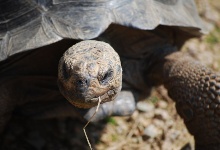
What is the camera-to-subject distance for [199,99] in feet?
9.40

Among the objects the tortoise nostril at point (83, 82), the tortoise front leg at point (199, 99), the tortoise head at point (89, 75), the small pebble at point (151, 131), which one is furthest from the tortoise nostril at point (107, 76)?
the small pebble at point (151, 131)

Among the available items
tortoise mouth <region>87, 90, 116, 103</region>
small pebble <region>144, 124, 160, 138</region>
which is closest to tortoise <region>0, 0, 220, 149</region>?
tortoise mouth <region>87, 90, 116, 103</region>

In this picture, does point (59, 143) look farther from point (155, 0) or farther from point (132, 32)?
point (155, 0)

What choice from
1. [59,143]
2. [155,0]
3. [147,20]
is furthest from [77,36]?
[59,143]

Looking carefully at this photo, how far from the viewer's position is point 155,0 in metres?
3.13

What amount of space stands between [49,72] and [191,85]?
3.29 feet

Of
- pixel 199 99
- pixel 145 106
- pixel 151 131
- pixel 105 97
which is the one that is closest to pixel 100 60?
pixel 105 97

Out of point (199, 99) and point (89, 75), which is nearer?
point (89, 75)

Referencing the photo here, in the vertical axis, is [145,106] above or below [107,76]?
below

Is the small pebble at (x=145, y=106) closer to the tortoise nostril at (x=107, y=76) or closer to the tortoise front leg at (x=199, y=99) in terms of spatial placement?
the tortoise front leg at (x=199, y=99)

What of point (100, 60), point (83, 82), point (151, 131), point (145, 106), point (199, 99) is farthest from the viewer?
point (145, 106)

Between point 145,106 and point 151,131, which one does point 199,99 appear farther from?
point 145,106

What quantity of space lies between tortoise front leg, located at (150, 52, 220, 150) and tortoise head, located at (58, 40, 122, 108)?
2.04 feet

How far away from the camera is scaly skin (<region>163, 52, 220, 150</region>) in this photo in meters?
2.80
